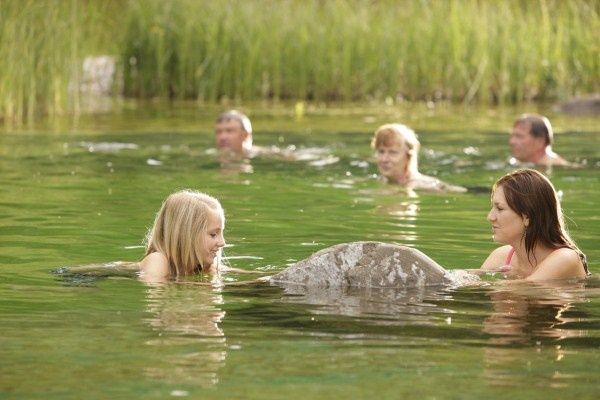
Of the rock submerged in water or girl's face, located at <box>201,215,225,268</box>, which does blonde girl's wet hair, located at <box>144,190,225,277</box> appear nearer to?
girl's face, located at <box>201,215,225,268</box>

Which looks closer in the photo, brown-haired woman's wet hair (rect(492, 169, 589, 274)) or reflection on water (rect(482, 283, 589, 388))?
reflection on water (rect(482, 283, 589, 388))

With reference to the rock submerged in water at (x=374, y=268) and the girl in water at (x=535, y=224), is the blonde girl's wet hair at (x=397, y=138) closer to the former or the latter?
the girl in water at (x=535, y=224)

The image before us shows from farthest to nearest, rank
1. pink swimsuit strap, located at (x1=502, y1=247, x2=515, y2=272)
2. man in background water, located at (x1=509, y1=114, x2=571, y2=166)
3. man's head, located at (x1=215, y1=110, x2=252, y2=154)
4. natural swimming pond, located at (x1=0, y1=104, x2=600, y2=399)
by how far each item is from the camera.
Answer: man's head, located at (x1=215, y1=110, x2=252, y2=154) → man in background water, located at (x1=509, y1=114, x2=571, y2=166) → pink swimsuit strap, located at (x1=502, y1=247, x2=515, y2=272) → natural swimming pond, located at (x1=0, y1=104, x2=600, y2=399)

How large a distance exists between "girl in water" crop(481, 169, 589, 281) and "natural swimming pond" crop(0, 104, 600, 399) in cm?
22

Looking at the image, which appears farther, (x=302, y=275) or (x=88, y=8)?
(x=88, y=8)

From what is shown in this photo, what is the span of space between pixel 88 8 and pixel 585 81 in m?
9.86

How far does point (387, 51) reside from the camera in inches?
1077

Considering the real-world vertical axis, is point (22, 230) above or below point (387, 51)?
below

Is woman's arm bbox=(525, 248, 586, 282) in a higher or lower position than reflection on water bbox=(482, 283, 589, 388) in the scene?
higher

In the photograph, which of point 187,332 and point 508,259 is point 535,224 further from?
point 187,332

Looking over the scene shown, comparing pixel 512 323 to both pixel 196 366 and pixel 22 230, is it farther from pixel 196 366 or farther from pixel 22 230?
pixel 22 230

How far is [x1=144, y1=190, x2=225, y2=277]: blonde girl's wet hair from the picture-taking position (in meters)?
9.00

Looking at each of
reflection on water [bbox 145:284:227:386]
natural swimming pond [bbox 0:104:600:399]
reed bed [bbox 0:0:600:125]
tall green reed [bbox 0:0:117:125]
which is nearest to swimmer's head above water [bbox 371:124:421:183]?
natural swimming pond [bbox 0:104:600:399]

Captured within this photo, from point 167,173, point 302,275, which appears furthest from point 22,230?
point 167,173
